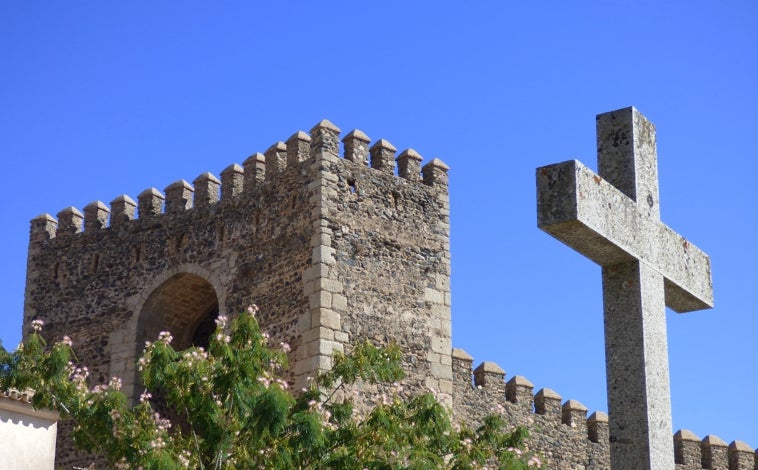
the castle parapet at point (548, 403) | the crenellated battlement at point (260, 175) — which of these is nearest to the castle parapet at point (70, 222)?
the crenellated battlement at point (260, 175)

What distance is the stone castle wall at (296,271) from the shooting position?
18.5m

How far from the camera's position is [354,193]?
19078mm

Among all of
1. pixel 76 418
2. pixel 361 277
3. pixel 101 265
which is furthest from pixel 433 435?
pixel 101 265

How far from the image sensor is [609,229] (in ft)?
23.7

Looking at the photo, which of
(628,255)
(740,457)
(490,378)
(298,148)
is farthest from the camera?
(740,457)

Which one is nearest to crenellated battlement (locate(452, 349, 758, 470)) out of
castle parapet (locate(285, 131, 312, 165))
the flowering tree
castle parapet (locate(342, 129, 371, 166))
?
castle parapet (locate(342, 129, 371, 166))

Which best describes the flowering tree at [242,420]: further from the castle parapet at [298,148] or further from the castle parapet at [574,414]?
the castle parapet at [574,414]

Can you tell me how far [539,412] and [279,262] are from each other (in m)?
5.05

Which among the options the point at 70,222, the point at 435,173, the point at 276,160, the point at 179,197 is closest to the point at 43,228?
the point at 70,222

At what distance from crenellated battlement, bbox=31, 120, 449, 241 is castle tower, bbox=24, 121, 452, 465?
2 centimetres

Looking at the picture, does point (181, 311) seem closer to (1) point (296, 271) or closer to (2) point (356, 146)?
(1) point (296, 271)

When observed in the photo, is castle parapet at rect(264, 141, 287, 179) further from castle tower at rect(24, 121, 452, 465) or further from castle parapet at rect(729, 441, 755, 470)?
castle parapet at rect(729, 441, 755, 470)

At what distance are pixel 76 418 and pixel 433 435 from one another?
3.48 m

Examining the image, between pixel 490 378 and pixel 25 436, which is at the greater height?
pixel 490 378
